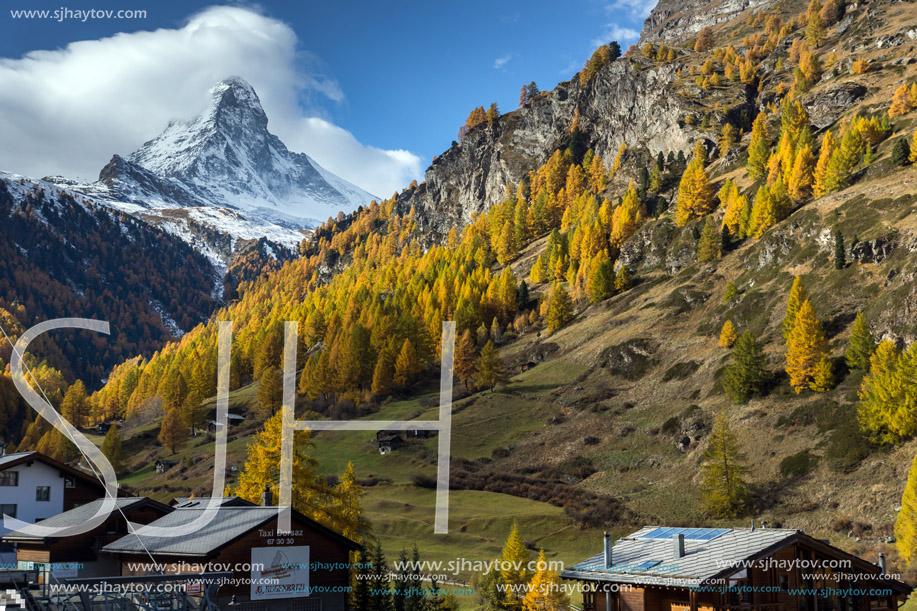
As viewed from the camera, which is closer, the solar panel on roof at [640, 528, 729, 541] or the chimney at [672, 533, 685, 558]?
the chimney at [672, 533, 685, 558]

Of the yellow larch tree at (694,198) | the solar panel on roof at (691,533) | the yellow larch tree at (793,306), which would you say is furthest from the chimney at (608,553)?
the yellow larch tree at (694,198)

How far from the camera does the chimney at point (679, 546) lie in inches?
1177

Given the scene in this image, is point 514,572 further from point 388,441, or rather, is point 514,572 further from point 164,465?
point 164,465

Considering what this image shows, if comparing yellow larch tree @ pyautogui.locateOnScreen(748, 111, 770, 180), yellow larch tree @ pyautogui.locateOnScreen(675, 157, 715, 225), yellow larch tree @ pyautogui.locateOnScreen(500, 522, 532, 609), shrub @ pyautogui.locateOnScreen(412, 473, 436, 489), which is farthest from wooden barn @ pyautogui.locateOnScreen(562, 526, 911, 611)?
yellow larch tree @ pyautogui.locateOnScreen(748, 111, 770, 180)

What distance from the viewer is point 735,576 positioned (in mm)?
27594

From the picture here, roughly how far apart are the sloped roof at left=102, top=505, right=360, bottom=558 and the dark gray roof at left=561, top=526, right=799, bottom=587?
12219 mm

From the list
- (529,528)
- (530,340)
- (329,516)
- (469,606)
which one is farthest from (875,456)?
(530,340)

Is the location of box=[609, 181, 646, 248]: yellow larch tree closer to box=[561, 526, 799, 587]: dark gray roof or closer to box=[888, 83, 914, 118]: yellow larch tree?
box=[888, 83, 914, 118]: yellow larch tree

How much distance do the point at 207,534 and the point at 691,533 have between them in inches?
838

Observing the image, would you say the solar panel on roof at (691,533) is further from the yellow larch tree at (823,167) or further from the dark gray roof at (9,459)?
the yellow larch tree at (823,167)

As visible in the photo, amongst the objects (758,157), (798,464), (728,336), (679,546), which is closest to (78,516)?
(679,546)

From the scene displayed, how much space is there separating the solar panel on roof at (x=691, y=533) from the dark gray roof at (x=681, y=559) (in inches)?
10.8

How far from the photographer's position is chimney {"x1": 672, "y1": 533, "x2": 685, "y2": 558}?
29.9 m

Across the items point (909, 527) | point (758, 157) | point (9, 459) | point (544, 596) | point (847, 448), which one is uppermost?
point (758, 157)
